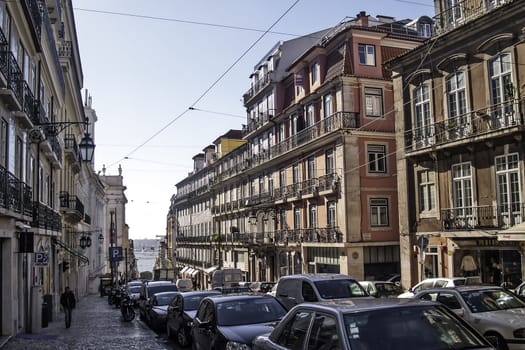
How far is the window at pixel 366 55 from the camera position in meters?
34.0

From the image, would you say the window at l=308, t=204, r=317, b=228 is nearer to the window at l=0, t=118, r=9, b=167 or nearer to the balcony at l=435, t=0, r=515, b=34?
the balcony at l=435, t=0, r=515, b=34

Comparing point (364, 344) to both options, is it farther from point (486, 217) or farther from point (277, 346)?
point (486, 217)

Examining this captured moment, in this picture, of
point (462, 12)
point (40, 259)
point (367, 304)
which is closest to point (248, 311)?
point (367, 304)

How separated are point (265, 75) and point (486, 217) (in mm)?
26580

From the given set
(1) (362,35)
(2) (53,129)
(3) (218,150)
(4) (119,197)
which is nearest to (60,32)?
(2) (53,129)

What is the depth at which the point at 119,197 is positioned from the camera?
9531 cm

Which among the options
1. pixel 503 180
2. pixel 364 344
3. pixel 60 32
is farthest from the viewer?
pixel 60 32

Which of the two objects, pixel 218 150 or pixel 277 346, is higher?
pixel 218 150

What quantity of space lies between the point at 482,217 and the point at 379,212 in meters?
11.4

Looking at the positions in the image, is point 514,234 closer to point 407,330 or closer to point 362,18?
point 407,330

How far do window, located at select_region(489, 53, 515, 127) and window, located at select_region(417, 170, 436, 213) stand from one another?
15.6 feet

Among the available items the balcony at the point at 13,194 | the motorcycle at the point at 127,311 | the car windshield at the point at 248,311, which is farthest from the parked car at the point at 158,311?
the car windshield at the point at 248,311

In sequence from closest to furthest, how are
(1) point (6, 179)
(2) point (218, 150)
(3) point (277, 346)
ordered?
(3) point (277, 346), (1) point (6, 179), (2) point (218, 150)

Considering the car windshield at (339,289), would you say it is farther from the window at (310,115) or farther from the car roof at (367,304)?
the window at (310,115)
